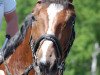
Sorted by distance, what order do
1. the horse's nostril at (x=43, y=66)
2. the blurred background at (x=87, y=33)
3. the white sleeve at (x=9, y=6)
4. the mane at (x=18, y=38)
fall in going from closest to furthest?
the horse's nostril at (x=43, y=66)
the mane at (x=18, y=38)
the white sleeve at (x=9, y=6)
the blurred background at (x=87, y=33)

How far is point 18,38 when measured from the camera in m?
7.51

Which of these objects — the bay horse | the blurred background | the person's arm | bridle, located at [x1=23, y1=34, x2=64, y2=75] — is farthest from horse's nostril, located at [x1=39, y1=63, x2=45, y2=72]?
the blurred background

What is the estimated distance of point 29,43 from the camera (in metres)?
7.29

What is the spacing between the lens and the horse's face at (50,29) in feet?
22.4

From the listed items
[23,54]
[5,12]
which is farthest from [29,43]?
[5,12]

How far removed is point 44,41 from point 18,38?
0.64m

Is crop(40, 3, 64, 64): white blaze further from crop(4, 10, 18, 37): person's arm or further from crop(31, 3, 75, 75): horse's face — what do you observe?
crop(4, 10, 18, 37): person's arm

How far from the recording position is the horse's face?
6.82 metres

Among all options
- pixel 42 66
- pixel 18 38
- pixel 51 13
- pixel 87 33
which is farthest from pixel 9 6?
pixel 87 33

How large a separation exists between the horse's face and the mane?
0.18 m

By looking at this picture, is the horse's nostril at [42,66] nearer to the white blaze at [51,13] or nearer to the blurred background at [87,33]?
the white blaze at [51,13]

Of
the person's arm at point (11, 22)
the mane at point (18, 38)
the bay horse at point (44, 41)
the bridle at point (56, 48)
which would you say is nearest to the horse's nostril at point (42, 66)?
the bay horse at point (44, 41)

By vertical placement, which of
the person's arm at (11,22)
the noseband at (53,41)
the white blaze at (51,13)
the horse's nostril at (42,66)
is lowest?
the person's arm at (11,22)

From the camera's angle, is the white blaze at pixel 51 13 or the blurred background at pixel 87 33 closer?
the white blaze at pixel 51 13
